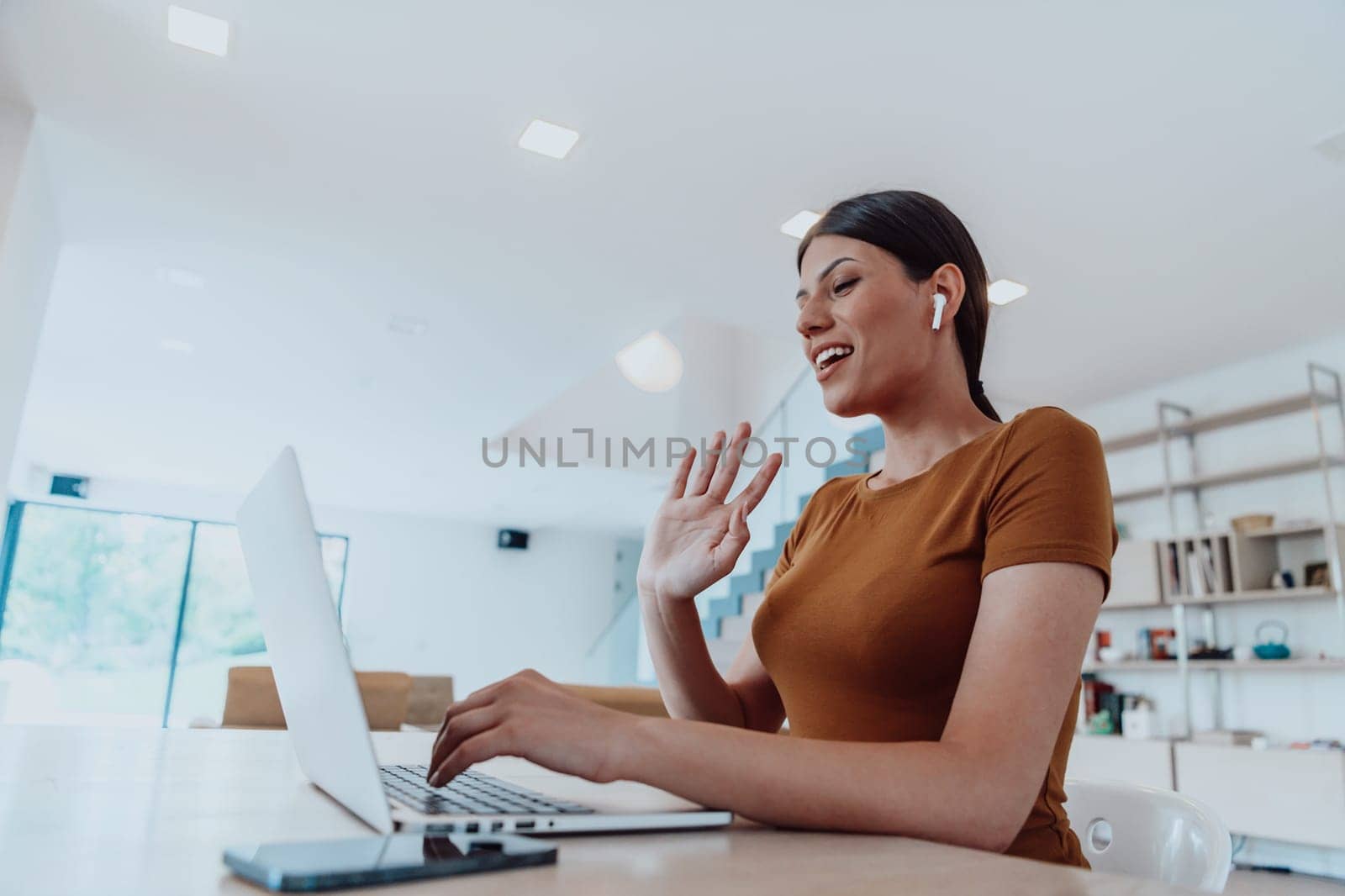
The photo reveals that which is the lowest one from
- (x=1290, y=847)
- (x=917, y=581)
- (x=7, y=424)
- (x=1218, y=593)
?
(x=1290, y=847)

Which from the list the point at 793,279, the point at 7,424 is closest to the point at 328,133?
the point at 7,424

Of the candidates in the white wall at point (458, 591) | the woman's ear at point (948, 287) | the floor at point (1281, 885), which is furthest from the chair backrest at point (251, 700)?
the white wall at point (458, 591)

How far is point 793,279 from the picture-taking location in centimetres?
432

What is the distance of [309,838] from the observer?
52 cm

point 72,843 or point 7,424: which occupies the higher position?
point 7,424

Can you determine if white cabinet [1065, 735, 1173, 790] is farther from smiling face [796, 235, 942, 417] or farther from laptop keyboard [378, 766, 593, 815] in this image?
laptop keyboard [378, 766, 593, 815]

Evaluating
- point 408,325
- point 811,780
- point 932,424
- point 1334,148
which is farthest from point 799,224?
point 811,780

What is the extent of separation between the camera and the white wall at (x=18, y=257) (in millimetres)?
3223

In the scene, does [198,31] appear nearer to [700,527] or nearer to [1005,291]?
[700,527]

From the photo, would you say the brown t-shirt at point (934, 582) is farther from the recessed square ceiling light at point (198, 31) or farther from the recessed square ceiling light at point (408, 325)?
the recessed square ceiling light at point (408, 325)

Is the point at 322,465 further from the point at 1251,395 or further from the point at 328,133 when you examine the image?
the point at 1251,395

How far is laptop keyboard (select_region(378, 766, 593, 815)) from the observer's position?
0.56m

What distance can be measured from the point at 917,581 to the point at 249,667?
222 cm

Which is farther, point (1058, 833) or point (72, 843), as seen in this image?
point (1058, 833)
